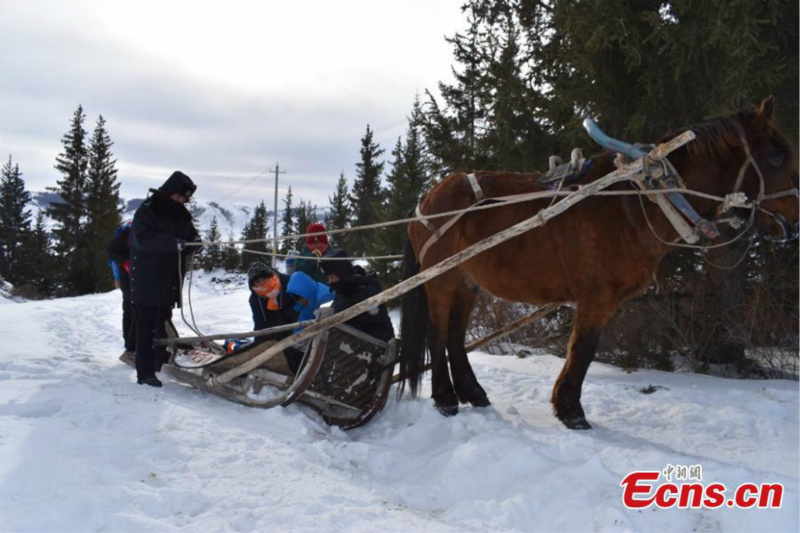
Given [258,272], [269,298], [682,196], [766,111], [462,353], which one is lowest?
[462,353]

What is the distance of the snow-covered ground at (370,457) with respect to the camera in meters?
2.47

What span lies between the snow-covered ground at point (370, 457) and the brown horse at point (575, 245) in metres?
0.43

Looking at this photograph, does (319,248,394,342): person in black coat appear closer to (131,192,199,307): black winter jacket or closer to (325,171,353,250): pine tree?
(131,192,199,307): black winter jacket

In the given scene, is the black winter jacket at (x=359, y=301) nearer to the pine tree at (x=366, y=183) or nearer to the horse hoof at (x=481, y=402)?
the horse hoof at (x=481, y=402)

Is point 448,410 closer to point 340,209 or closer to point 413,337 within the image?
point 413,337

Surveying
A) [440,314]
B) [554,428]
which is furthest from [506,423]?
[440,314]

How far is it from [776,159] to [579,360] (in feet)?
5.89

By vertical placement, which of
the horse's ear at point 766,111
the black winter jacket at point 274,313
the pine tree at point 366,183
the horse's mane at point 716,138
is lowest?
the black winter jacket at point 274,313

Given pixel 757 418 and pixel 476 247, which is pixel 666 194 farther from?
pixel 757 418

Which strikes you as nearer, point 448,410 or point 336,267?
point 448,410

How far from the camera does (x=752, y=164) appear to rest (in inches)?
137

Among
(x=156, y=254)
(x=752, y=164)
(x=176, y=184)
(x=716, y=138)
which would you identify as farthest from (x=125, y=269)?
(x=752, y=164)

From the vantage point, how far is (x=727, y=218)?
145 inches

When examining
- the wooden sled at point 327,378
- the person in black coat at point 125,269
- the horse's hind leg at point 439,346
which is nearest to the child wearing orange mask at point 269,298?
the wooden sled at point 327,378
